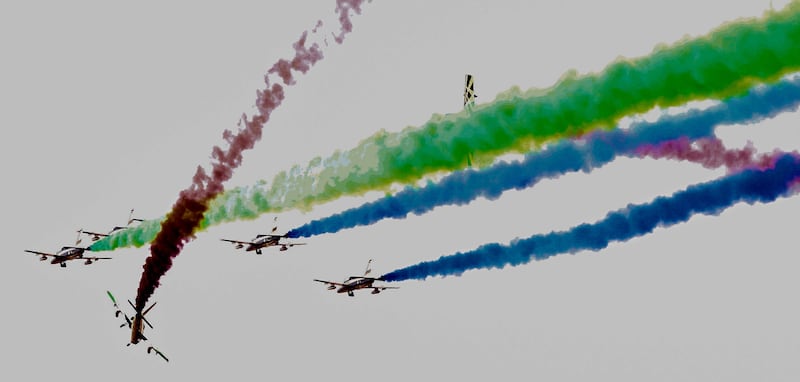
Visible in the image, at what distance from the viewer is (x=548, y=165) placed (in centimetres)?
3262

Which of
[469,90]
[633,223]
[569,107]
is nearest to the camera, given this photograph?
[569,107]

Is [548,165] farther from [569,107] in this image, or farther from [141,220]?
[141,220]

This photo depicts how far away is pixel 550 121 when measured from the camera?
28547 mm

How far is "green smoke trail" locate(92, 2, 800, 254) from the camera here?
878 inches

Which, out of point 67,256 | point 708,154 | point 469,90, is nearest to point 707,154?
point 708,154

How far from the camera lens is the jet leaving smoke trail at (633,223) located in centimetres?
2656

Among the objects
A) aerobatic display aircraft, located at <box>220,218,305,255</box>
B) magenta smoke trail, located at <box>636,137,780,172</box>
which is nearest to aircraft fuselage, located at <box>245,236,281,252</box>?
aerobatic display aircraft, located at <box>220,218,305,255</box>

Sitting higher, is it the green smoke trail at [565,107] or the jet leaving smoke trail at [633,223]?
the green smoke trail at [565,107]

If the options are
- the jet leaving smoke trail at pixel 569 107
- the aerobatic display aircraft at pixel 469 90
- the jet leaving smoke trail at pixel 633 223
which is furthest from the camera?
the aerobatic display aircraft at pixel 469 90

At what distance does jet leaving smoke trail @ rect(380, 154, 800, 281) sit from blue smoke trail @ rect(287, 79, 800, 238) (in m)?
1.65

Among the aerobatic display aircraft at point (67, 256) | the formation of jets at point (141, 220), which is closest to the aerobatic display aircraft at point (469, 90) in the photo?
the formation of jets at point (141, 220)

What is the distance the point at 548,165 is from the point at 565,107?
5113mm

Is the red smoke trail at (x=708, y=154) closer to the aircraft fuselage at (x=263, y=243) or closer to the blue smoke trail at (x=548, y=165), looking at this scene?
the blue smoke trail at (x=548, y=165)

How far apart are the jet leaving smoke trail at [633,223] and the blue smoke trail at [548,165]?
1645 millimetres
